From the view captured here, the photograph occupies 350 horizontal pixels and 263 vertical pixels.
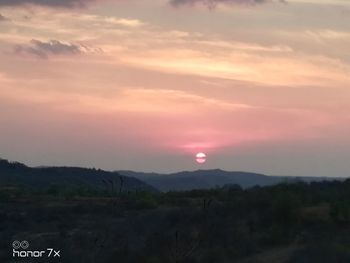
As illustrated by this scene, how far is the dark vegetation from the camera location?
43.8m

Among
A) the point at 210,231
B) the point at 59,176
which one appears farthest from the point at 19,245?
the point at 59,176

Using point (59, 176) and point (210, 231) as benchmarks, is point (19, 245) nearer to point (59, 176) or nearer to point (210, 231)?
point (210, 231)

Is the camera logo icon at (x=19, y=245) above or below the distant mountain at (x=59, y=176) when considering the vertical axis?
below

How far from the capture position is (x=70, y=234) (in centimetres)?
5712

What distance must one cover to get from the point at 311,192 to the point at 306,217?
37.8ft

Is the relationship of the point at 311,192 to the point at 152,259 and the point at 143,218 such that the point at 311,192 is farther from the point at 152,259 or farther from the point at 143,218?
the point at 152,259

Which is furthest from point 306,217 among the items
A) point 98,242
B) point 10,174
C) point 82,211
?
point 10,174

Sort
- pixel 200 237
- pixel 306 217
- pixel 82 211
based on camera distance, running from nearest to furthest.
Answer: pixel 200 237 → pixel 306 217 → pixel 82 211

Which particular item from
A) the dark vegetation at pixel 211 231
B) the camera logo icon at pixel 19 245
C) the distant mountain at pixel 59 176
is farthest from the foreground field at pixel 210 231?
the distant mountain at pixel 59 176

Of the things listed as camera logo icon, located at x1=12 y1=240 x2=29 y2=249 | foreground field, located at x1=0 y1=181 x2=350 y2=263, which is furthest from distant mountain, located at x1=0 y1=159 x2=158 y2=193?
camera logo icon, located at x1=12 y1=240 x2=29 y2=249

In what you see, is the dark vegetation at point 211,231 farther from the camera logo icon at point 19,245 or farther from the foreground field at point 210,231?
the camera logo icon at point 19,245

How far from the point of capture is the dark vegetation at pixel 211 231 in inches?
1722

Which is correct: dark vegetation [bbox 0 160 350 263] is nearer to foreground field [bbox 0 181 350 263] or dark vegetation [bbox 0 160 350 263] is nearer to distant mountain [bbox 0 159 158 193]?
foreground field [bbox 0 181 350 263]

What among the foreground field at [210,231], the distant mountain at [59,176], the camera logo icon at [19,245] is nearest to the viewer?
the foreground field at [210,231]
